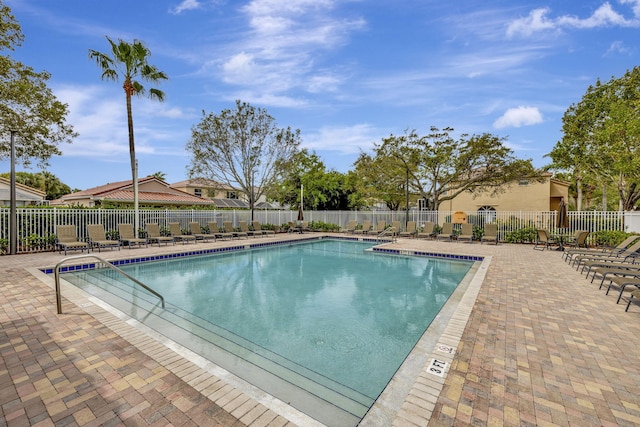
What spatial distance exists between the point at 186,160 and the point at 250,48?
11.7 meters

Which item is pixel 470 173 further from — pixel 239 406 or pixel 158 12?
pixel 239 406

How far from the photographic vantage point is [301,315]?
5430 millimetres

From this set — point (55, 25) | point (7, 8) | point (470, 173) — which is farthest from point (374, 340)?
point (470, 173)

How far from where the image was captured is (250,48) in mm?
11711

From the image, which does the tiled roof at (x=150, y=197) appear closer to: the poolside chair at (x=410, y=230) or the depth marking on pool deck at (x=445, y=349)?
the poolside chair at (x=410, y=230)

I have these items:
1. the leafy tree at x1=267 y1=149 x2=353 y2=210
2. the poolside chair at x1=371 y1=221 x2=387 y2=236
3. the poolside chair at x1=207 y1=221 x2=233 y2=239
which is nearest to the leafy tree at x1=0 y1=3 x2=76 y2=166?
the poolside chair at x1=207 y1=221 x2=233 y2=239

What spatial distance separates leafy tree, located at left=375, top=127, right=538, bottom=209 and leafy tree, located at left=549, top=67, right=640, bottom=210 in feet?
14.7

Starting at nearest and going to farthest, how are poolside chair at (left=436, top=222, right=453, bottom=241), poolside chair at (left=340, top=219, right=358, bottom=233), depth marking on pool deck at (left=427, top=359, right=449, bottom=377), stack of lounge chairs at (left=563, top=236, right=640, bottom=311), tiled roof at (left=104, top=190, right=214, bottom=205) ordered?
depth marking on pool deck at (left=427, top=359, right=449, bottom=377) → stack of lounge chairs at (left=563, top=236, right=640, bottom=311) → poolside chair at (left=436, top=222, right=453, bottom=241) → poolside chair at (left=340, top=219, right=358, bottom=233) → tiled roof at (left=104, top=190, right=214, bottom=205)

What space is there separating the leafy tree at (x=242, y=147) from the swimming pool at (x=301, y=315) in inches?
469

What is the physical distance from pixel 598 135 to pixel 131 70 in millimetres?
27814

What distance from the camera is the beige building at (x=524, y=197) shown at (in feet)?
83.2

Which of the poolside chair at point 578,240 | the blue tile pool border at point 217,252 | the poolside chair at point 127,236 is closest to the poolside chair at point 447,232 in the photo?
the blue tile pool border at point 217,252

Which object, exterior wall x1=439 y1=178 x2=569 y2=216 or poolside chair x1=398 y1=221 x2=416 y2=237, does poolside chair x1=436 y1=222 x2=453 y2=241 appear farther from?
exterior wall x1=439 y1=178 x2=569 y2=216

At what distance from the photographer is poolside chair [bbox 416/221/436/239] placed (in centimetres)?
1677
